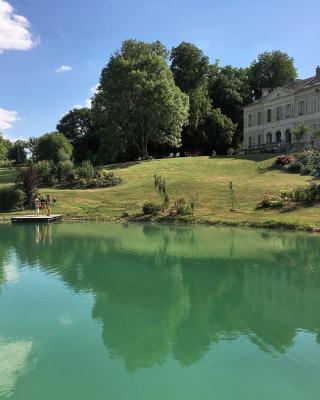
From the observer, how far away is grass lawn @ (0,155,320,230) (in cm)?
2814

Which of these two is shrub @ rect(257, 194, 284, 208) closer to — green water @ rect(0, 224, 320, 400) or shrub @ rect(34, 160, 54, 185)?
green water @ rect(0, 224, 320, 400)

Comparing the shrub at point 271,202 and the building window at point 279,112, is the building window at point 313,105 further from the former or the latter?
the shrub at point 271,202

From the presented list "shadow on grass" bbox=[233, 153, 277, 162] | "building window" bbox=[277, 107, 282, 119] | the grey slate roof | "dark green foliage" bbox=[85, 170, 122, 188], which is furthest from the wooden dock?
"building window" bbox=[277, 107, 282, 119]

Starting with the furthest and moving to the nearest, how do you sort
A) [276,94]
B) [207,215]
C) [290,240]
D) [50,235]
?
1. [276,94]
2. [207,215]
3. [50,235]
4. [290,240]

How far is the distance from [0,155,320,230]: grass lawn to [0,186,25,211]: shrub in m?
2.40

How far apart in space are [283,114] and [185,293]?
50.5 metres

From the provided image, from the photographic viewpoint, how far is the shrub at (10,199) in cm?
3516

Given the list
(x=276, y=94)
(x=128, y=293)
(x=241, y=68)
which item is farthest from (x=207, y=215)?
(x=241, y=68)

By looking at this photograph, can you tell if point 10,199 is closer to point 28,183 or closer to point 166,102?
point 28,183

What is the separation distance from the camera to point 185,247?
66.6 feet

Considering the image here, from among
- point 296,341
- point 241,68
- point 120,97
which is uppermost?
point 241,68

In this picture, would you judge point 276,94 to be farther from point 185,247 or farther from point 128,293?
point 128,293

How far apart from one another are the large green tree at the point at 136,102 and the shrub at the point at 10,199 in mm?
22953

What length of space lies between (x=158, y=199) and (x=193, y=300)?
2264 centimetres
